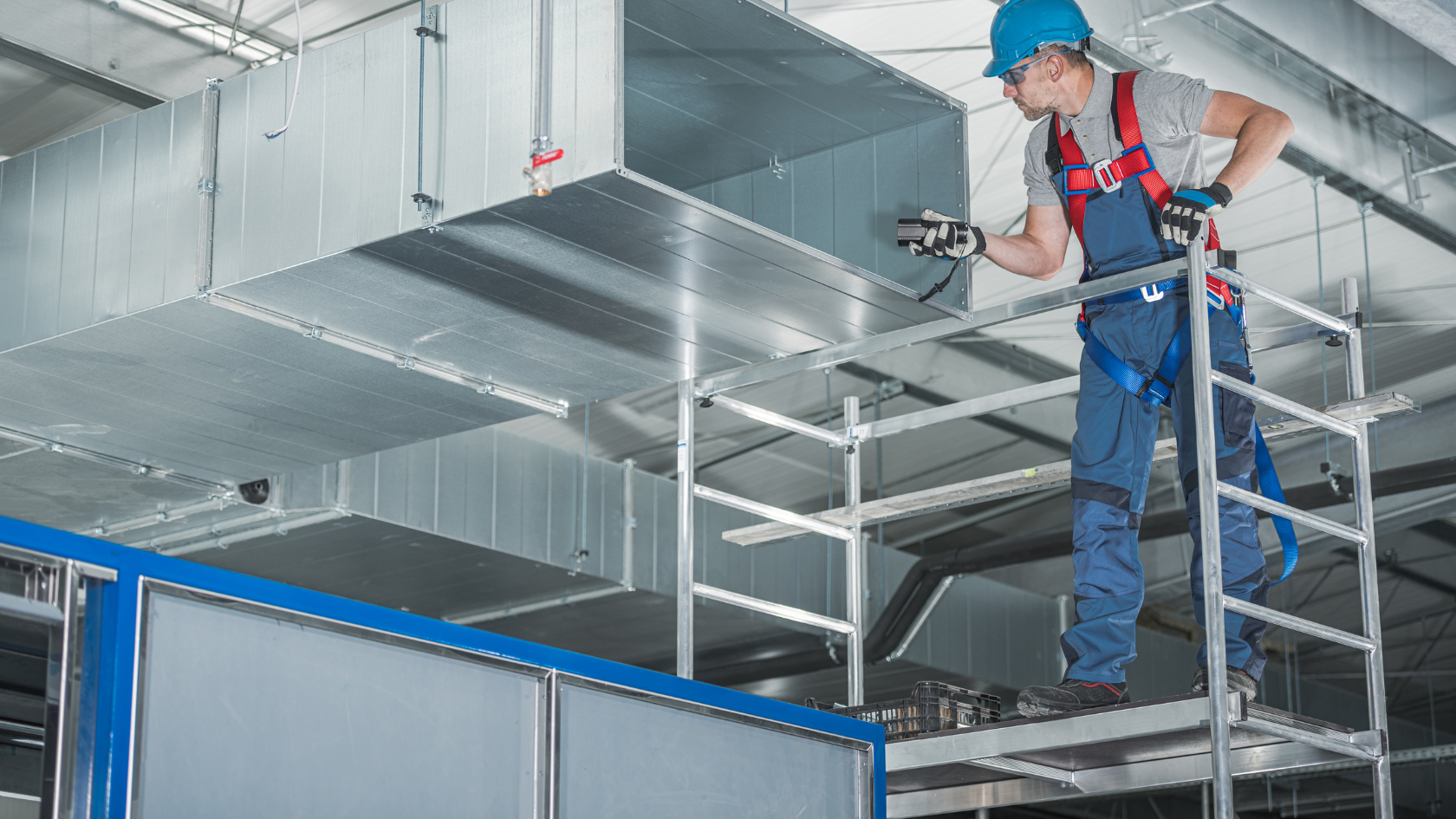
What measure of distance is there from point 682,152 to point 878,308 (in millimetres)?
1059

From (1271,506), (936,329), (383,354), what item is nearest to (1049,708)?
(1271,506)

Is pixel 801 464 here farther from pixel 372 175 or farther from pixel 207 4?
pixel 372 175

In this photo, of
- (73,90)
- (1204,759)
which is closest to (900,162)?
(1204,759)

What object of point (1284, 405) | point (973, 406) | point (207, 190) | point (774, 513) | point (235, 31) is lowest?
point (774, 513)

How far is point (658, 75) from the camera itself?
6637 millimetres

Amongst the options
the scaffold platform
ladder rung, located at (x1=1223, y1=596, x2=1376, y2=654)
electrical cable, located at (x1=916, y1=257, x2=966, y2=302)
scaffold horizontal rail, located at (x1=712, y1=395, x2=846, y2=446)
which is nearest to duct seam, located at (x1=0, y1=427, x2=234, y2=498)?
scaffold horizontal rail, located at (x1=712, y1=395, x2=846, y2=446)

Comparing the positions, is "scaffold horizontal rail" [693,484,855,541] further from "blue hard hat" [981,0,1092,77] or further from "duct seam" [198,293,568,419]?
"blue hard hat" [981,0,1092,77]

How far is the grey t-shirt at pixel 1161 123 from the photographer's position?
21.7 ft

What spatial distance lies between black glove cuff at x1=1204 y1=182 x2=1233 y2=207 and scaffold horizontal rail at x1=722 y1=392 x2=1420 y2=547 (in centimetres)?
109

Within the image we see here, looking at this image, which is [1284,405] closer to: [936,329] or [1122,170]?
[1122,170]

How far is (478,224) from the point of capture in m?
6.27

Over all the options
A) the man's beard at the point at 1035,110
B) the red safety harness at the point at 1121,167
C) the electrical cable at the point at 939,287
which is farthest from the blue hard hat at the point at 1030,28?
the electrical cable at the point at 939,287

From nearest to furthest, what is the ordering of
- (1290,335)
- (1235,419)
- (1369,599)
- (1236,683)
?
1. (1236,683)
2. (1235,419)
3. (1369,599)
4. (1290,335)

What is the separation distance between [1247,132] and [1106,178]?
0.55m
